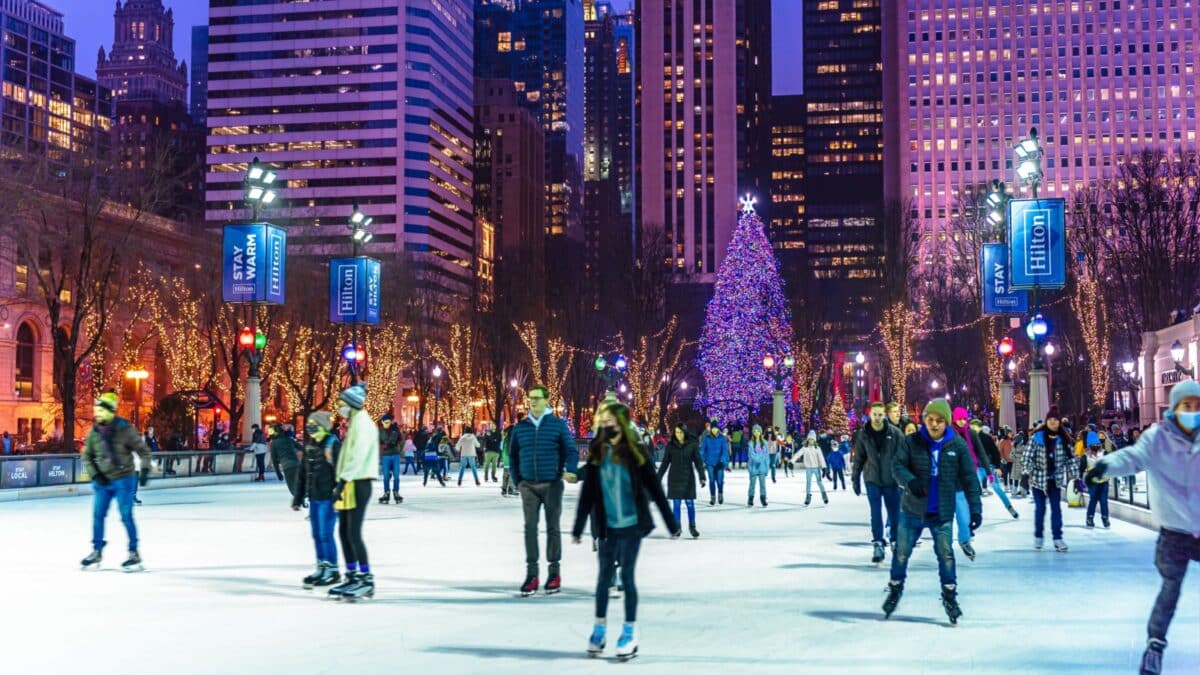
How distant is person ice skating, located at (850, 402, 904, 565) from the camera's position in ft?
43.6

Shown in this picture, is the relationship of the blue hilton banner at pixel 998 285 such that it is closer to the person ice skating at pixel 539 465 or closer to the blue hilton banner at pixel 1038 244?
the blue hilton banner at pixel 1038 244

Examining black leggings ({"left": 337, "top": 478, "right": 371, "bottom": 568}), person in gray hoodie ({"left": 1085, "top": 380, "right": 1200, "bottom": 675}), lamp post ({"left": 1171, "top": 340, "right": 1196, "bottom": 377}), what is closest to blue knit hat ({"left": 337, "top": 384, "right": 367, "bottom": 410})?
black leggings ({"left": 337, "top": 478, "right": 371, "bottom": 568})

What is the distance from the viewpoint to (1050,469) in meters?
15.2

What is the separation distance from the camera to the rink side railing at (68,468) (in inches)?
1037

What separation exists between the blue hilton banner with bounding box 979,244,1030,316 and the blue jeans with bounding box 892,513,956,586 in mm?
19836

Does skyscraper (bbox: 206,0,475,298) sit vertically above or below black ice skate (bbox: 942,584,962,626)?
above

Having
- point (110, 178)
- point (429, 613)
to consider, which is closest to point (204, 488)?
point (110, 178)

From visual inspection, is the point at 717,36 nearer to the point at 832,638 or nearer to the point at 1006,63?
the point at 1006,63

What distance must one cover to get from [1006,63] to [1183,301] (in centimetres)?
13186

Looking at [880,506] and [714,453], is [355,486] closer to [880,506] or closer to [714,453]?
Result: [880,506]

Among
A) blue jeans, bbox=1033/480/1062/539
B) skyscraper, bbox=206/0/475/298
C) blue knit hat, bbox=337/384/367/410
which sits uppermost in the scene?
skyscraper, bbox=206/0/475/298

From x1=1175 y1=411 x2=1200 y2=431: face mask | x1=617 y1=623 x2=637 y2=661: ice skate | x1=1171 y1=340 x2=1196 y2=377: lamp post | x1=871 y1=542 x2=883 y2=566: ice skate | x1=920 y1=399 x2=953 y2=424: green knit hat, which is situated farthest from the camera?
x1=1171 y1=340 x2=1196 y2=377: lamp post

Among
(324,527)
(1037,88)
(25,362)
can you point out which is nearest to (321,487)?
(324,527)

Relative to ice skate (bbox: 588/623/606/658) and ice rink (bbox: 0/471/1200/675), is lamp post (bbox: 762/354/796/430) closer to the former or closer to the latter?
ice rink (bbox: 0/471/1200/675)
